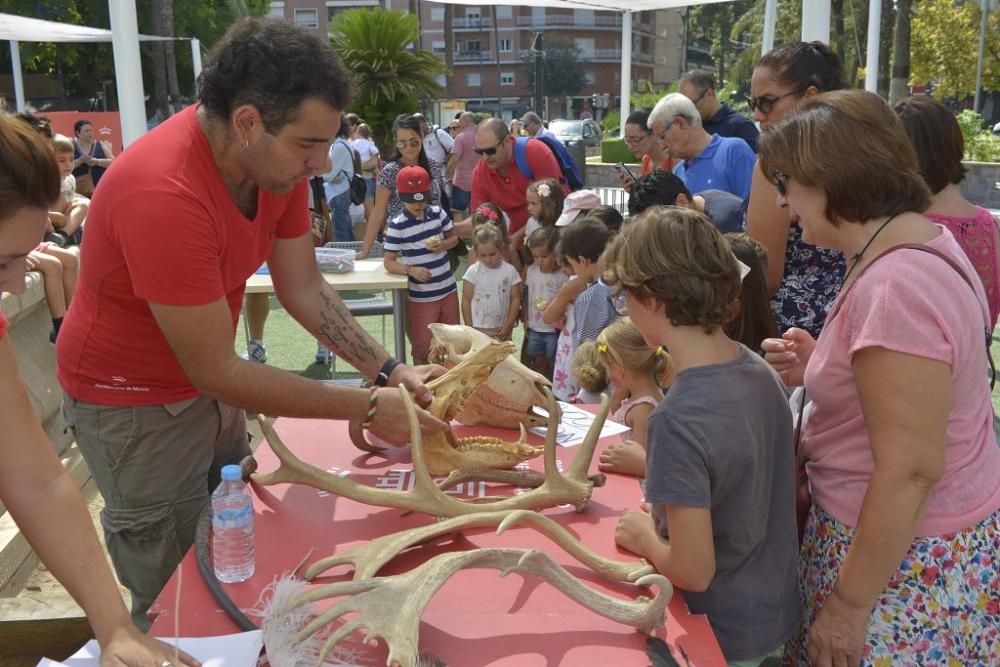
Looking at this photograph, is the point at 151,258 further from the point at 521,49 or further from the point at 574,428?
the point at 521,49

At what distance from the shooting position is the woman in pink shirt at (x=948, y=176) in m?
2.73

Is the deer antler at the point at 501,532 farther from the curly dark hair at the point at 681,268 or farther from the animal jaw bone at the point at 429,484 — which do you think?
the curly dark hair at the point at 681,268

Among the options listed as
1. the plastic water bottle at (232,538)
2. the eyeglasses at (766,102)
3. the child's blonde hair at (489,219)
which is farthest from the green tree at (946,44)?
the plastic water bottle at (232,538)

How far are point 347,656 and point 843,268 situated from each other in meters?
2.15

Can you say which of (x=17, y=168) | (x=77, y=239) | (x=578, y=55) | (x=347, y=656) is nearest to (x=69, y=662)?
(x=347, y=656)

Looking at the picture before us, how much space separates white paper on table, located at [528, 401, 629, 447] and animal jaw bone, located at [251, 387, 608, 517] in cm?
46

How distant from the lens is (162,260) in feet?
6.44

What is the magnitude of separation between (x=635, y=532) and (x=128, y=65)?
7029 millimetres

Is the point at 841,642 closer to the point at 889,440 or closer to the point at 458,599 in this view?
the point at 889,440

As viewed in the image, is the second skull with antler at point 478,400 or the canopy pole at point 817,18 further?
the canopy pole at point 817,18

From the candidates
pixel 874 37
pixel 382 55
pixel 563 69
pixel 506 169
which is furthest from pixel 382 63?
pixel 563 69

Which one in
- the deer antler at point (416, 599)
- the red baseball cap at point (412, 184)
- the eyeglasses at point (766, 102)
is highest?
the eyeglasses at point (766, 102)

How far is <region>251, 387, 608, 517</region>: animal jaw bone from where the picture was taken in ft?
7.00

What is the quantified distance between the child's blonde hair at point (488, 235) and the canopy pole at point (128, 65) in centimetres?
339
